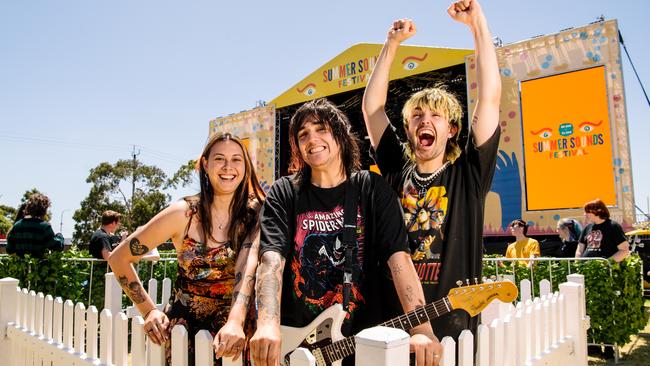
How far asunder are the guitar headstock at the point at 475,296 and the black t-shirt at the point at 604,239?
483 centimetres

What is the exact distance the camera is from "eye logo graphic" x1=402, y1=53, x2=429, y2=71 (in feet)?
41.5

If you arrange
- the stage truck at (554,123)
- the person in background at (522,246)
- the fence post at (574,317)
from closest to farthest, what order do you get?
the fence post at (574,317) → the person in background at (522,246) → the stage truck at (554,123)

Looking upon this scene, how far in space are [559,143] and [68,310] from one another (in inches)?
393

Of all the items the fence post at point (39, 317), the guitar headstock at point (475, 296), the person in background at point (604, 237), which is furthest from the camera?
the person in background at point (604, 237)

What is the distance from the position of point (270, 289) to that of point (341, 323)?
269mm

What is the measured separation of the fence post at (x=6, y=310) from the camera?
3455mm

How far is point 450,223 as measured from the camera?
1.80 metres

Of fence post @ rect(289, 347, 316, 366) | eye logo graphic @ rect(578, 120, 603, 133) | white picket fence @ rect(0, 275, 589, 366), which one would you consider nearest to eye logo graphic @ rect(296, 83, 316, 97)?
eye logo graphic @ rect(578, 120, 603, 133)

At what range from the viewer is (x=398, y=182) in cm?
204

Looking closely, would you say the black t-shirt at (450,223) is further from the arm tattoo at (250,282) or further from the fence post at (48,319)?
the fence post at (48,319)

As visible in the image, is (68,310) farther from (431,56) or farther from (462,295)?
(431,56)

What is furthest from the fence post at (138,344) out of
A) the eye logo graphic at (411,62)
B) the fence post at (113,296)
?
the eye logo graphic at (411,62)

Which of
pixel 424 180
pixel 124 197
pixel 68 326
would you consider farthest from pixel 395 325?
pixel 124 197

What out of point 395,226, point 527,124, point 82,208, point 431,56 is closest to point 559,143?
point 527,124
